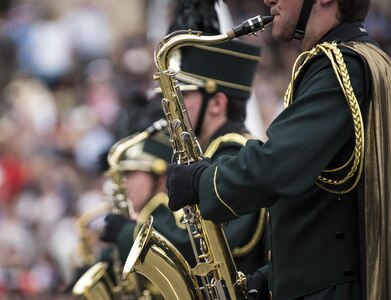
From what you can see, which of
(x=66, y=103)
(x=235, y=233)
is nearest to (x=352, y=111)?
(x=235, y=233)

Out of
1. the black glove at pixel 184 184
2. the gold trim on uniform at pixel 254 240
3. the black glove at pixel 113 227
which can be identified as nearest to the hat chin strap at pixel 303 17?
the black glove at pixel 184 184

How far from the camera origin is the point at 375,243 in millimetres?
4203

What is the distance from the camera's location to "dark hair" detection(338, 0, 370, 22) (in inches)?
175

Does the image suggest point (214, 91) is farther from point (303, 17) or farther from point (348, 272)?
point (348, 272)

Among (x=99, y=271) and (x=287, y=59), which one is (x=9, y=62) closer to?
(x=287, y=59)

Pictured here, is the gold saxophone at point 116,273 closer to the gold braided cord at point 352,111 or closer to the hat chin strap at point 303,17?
the hat chin strap at point 303,17

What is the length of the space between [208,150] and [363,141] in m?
1.78

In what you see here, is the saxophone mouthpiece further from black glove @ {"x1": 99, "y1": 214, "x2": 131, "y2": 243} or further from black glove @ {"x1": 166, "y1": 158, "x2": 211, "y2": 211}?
black glove @ {"x1": 99, "y1": 214, "x2": 131, "y2": 243}

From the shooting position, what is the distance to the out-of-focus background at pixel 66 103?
1169 centimetres

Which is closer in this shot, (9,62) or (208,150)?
(208,150)

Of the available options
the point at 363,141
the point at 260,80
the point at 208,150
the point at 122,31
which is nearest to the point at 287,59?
the point at 260,80

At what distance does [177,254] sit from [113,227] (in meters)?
1.74

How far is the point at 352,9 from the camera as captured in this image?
14.6 ft

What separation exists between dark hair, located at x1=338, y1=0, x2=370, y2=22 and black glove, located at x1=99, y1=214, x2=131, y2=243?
A: 2.59 m
